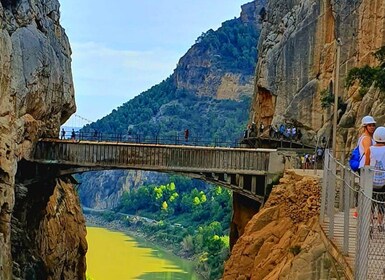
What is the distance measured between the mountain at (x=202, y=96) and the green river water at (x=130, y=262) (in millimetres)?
38757

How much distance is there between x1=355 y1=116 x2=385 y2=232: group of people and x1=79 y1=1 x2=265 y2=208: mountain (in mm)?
117124

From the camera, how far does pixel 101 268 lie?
7219cm

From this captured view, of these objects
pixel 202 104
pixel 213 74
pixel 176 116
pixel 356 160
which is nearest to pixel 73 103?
pixel 356 160

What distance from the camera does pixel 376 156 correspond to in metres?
9.20

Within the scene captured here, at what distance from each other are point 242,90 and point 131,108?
30505 mm

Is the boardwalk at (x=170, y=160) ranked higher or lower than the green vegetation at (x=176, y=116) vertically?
lower

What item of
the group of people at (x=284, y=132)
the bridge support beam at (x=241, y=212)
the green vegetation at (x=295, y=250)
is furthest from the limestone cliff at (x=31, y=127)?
the group of people at (x=284, y=132)

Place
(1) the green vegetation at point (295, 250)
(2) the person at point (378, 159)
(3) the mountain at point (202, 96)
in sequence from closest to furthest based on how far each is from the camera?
1. (2) the person at point (378, 159)
2. (1) the green vegetation at point (295, 250)
3. (3) the mountain at point (202, 96)

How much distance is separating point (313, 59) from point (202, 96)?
333 feet

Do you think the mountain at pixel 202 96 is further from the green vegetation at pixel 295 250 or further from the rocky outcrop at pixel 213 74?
the green vegetation at pixel 295 250

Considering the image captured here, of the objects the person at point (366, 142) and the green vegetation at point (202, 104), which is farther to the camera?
the green vegetation at point (202, 104)

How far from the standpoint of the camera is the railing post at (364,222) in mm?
7912

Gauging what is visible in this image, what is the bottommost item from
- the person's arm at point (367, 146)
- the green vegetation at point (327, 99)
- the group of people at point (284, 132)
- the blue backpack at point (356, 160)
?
the blue backpack at point (356, 160)

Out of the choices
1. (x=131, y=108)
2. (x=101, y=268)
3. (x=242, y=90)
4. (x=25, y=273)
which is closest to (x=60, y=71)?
(x=25, y=273)
